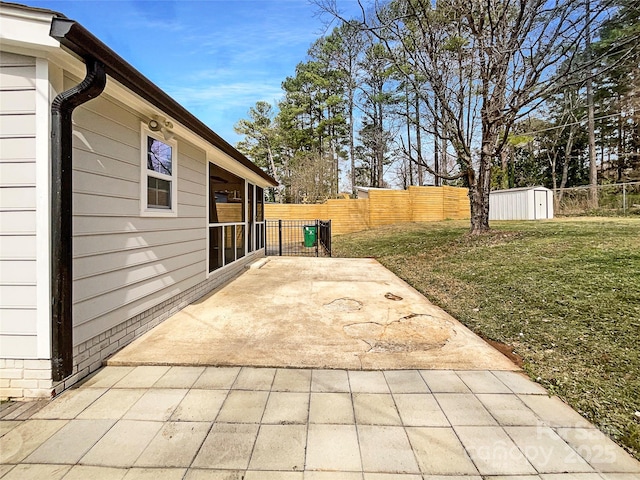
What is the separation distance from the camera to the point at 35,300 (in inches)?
85.4

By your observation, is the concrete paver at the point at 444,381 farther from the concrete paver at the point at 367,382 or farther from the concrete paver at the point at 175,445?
the concrete paver at the point at 175,445

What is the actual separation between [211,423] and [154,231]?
2332 mm

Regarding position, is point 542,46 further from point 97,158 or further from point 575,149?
point 575,149

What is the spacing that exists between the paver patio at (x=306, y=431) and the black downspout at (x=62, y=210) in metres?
0.42

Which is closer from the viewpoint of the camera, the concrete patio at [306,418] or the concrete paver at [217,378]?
the concrete patio at [306,418]

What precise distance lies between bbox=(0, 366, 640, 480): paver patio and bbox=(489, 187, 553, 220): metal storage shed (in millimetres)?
15362

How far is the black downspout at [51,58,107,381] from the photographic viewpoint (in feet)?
7.05

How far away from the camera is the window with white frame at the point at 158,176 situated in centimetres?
330

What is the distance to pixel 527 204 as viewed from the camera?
14969 millimetres

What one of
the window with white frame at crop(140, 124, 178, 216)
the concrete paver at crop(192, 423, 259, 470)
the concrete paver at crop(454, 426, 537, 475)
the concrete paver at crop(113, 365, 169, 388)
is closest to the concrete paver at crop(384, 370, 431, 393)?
the concrete paver at crop(454, 426, 537, 475)

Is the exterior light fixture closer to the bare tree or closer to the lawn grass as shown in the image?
the lawn grass

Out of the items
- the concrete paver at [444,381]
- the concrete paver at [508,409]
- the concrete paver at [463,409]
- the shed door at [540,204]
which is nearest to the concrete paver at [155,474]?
the concrete paver at [463,409]

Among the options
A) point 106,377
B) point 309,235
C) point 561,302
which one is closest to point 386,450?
point 106,377

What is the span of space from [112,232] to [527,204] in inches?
676
